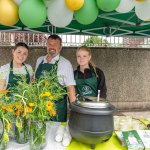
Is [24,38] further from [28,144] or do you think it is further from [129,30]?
[28,144]

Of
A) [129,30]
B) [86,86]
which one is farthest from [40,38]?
[86,86]

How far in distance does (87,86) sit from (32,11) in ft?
3.18

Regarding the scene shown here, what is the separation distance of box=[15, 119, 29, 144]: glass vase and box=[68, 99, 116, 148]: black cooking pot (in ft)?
0.86

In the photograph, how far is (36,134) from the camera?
1401 mm

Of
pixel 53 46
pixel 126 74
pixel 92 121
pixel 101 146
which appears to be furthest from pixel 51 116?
pixel 126 74

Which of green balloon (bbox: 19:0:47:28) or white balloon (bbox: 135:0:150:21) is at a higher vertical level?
white balloon (bbox: 135:0:150:21)

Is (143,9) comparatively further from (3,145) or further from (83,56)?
(3,145)

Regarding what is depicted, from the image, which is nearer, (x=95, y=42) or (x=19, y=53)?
(x=19, y=53)

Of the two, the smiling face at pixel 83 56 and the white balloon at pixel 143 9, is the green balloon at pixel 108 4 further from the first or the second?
the smiling face at pixel 83 56

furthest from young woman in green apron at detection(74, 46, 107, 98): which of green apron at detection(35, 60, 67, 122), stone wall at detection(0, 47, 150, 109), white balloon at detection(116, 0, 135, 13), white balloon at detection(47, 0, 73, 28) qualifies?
stone wall at detection(0, 47, 150, 109)

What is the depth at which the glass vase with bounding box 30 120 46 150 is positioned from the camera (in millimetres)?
1397

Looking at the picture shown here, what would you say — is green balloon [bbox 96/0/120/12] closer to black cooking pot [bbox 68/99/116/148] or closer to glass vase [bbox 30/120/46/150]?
black cooking pot [bbox 68/99/116/148]

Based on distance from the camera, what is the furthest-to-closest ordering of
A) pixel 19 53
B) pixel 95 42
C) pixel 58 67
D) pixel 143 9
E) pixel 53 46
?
pixel 95 42 → pixel 53 46 → pixel 58 67 → pixel 19 53 → pixel 143 9

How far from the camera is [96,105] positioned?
1.39 m
